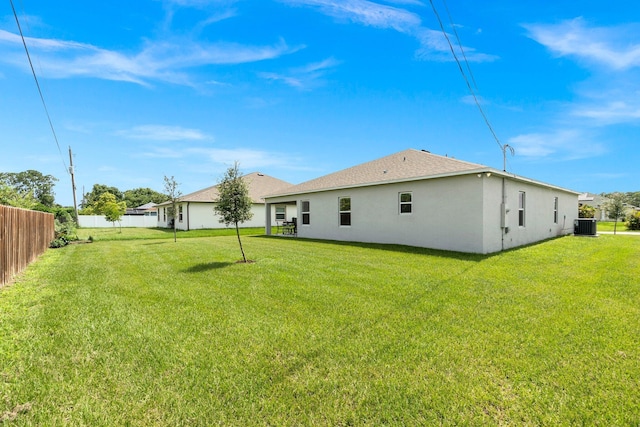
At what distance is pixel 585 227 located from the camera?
18.2 metres

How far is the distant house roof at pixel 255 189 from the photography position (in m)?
28.4

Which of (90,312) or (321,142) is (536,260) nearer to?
(90,312)

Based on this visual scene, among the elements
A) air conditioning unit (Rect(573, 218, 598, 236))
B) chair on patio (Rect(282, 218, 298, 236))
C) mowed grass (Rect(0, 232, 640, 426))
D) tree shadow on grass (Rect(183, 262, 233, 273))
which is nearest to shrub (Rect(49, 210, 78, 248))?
mowed grass (Rect(0, 232, 640, 426))

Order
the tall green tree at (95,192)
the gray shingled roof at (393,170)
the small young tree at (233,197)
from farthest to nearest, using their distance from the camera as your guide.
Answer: the tall green tree at (95,192) → the gray shingled roof at (393,170) → the small young tree at (233,197)

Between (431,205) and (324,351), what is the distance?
9982mm

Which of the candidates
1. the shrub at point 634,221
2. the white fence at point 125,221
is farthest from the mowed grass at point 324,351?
the white fence at point 125,221

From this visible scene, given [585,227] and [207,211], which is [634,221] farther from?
[207,211]

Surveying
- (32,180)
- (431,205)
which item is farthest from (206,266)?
(32,180)

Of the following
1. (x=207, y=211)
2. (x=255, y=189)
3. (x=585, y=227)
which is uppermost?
(x=255, y=189)

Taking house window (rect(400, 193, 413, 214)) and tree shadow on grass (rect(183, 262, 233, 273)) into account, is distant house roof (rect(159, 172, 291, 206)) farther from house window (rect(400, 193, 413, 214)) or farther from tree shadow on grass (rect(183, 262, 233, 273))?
tree shadow on grass (rect(183, 262, 233, 273))

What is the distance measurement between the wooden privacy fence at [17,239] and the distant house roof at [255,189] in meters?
16.1

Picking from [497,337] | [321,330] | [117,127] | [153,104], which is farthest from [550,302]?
[117,127]

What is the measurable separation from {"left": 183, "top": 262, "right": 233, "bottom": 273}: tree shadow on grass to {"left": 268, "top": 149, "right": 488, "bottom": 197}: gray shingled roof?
25.3 feet

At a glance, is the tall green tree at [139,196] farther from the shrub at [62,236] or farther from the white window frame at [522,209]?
the white window frame at [522,209]
